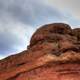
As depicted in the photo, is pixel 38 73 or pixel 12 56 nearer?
pixel 38 73

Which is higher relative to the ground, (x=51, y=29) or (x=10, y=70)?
(x=51, y=29)

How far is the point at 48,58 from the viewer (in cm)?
3594

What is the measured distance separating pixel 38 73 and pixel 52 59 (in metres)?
2.24

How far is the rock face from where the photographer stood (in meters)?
35.4

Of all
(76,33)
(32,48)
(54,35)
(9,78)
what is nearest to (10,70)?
(9,78)

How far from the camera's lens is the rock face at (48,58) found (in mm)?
35438

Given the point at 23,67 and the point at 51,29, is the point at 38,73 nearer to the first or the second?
the point at 23,67

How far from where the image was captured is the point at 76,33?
41.8m

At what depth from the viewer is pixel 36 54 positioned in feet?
123

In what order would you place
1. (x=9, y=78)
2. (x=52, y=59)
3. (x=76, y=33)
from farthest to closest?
(x=76, y=33) < (x=9, y=78) < (x=52, y=59)

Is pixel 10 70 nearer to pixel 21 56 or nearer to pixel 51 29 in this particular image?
pixel 21 56

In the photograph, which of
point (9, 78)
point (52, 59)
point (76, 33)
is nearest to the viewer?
point (52, 59)

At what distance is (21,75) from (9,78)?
1859mm

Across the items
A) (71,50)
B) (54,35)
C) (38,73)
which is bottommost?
(38,73)
